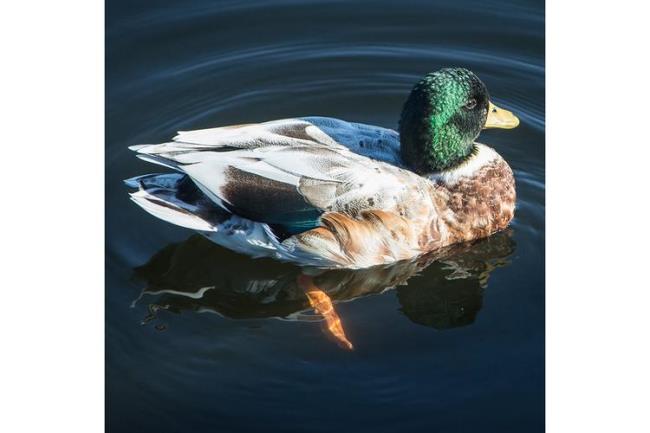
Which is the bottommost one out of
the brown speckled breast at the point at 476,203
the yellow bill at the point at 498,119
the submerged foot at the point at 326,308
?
the submerged foot at the point at 326,308

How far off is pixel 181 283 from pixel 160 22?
11.7 ft

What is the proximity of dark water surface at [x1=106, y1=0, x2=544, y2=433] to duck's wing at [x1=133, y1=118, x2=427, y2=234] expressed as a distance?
62cm

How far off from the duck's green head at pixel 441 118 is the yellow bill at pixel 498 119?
20 cm

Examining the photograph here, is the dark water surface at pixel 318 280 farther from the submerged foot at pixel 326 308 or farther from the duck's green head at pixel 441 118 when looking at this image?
the duck's green head at pixel 441 118

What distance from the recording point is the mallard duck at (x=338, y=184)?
6434 millimetres

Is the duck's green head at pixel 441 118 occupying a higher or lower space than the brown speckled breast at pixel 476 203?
higher

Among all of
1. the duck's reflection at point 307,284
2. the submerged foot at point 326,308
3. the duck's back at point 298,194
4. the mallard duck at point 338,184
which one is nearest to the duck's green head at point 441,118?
the mallard duck at point 338,184

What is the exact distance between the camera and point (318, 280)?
6820mm

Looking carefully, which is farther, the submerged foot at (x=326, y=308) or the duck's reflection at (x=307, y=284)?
the duck's reflection at (x=307, y=284)

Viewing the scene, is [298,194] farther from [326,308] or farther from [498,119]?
[498,119]

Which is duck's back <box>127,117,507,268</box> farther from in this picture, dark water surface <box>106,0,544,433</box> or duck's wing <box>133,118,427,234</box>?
dark water surface <box>106,0,544,433</box>

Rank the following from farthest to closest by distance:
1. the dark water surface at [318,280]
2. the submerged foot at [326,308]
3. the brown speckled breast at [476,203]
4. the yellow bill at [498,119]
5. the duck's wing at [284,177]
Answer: the yellow bill at [498,119] < the brown speckled breast at [476,203] < the duck's wing at [284,177] < the submerged foot at [326,308] < the dark water surface at [318,280]

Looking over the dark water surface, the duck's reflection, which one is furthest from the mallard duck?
the dark water surface

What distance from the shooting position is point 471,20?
953 centimetres
